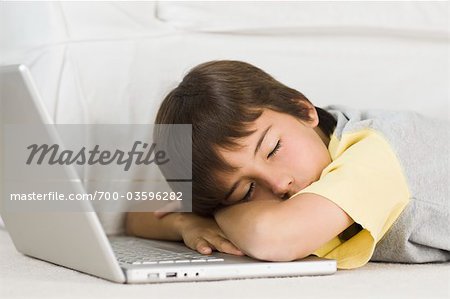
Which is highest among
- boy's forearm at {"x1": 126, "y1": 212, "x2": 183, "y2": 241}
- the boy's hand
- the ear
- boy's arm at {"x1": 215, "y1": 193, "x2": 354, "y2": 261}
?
the ear

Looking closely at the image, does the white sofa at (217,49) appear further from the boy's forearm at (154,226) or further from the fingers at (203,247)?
the fingers at (203,247)

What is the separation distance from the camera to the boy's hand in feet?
3.85

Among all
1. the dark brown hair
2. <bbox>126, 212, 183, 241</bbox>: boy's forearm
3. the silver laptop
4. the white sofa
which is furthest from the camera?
the white sofa

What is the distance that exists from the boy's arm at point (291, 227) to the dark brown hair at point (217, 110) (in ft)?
0.52

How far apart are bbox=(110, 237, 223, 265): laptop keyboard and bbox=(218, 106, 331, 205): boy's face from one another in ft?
0.46

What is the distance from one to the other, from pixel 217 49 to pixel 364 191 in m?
0.61

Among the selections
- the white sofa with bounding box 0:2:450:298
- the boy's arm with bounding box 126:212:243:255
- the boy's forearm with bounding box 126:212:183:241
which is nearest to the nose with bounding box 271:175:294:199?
the boy's arm with bounding box 126:212:243:255

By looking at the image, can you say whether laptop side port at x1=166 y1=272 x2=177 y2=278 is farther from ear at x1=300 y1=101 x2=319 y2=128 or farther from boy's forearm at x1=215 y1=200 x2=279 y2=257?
ear at x1=300 y1=101 x2=319 y2=128

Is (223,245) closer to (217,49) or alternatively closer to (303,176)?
(303,176)

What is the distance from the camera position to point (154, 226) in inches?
58.5

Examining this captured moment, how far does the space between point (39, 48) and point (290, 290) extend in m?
0.83

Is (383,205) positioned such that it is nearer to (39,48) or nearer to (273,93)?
(273,93)

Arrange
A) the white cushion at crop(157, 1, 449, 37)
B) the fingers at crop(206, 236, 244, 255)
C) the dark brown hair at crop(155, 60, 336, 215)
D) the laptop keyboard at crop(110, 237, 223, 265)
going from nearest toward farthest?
the laptop keyboard at crop(110, 237, 223, 265), the fingers at crop(206, 236, 244, 255), the dark brown hair at crop(155, 60, 336, 215), the white cushion at crop(157, 1, 449, 37)

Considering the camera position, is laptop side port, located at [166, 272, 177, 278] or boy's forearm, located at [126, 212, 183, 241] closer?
laptop side port, located at [166, 272, 177, 278]
